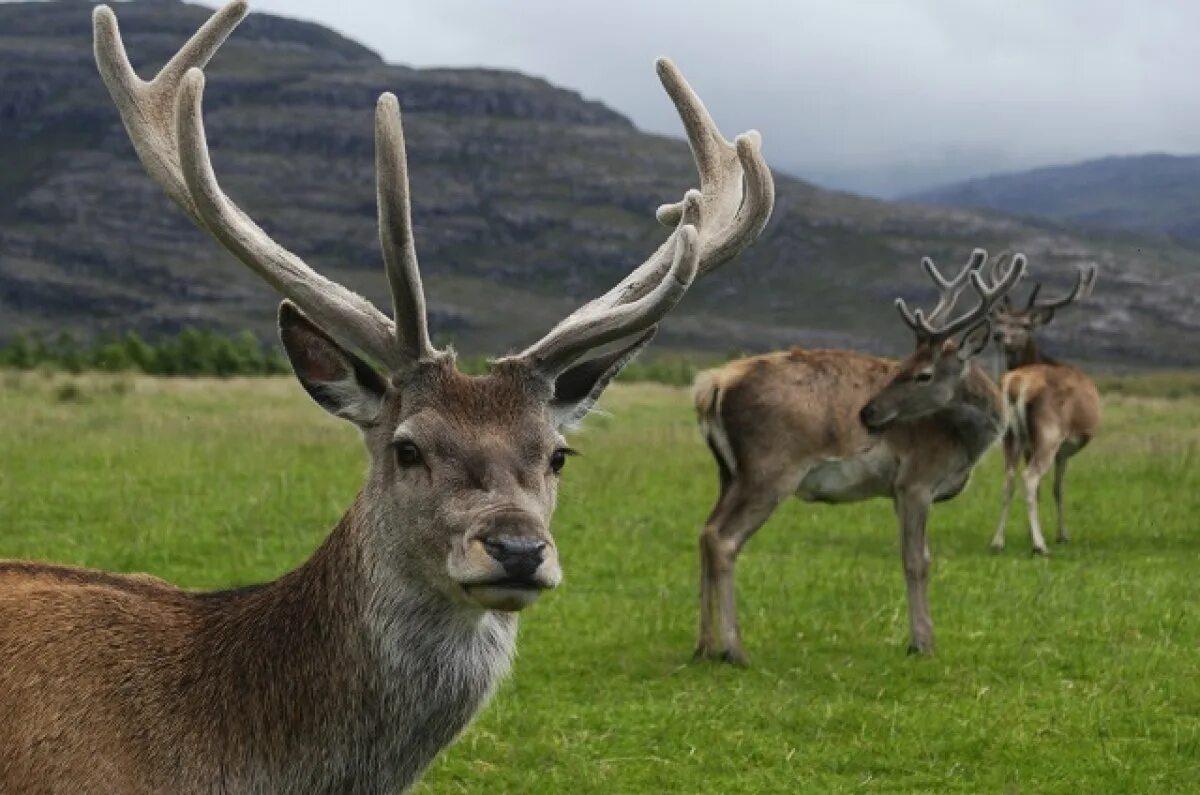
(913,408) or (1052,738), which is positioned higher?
(913,408)

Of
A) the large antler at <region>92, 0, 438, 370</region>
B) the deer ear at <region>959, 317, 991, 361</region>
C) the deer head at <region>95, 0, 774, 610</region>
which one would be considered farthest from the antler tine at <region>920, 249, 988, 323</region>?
the large antler at <region>92, 0, 438, 370</region>

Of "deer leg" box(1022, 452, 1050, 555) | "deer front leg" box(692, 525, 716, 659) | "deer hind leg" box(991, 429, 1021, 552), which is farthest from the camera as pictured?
"deer hind leg" box(991, 429, 1021, 552)

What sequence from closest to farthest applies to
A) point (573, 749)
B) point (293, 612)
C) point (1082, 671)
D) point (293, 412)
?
1. point (293, 612)
2. point (573, 749)
3. point (1082, 671)
4. point (293, 412)

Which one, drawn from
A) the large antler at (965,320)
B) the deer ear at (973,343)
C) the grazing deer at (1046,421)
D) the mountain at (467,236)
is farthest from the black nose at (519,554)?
the mountain at (467,236)

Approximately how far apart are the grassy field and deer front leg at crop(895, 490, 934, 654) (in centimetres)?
16

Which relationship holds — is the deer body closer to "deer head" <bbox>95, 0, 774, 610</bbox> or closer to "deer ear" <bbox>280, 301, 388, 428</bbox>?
"deer head" <bbox>95, 0, 774, 610</bbox>

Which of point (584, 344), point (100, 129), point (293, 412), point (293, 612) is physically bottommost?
point (293, 412)

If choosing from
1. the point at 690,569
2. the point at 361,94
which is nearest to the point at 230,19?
the point at 690,569

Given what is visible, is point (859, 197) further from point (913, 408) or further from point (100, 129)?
point (913, 408)

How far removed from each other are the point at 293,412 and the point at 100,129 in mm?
172624

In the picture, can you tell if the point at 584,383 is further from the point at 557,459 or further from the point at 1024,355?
the point at 1024,355

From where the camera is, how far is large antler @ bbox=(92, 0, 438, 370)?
14.5 ft

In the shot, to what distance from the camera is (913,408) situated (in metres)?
10.0

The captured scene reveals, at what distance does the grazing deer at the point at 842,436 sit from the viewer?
9477 mm
